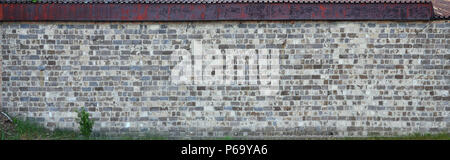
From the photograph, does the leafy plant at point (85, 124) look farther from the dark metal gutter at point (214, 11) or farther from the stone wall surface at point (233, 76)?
the dark metal gutter at point (214, 11)

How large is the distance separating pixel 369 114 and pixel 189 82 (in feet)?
13.0

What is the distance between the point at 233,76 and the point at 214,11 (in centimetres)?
146

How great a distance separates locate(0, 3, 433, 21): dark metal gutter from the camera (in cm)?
1231

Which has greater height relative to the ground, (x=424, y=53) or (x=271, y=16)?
(x=271, y=16)

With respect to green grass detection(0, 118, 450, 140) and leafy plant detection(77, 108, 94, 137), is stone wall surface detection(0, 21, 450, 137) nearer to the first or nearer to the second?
green grass detection(0, 118, 450, 140)

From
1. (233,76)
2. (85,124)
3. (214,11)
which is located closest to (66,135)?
(85,124)

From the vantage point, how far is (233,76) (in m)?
12.5

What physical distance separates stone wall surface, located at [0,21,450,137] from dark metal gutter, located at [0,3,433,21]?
162 mm

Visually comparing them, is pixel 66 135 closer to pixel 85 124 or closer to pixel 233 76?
pixel 85 124

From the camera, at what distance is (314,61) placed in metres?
12.4

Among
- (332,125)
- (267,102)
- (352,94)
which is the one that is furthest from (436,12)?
(267,102)

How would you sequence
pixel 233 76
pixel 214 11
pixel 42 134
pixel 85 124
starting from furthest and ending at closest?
pixel 233 76
pixel 214 11
pixel 42 134
pixel 85 124

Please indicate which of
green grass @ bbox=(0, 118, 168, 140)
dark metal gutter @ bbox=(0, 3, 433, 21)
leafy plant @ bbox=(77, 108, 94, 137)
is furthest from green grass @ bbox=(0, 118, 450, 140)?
dark metal gutter @ bbox=(0, 3, 433, 21)

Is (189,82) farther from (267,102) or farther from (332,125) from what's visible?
(332,125)
